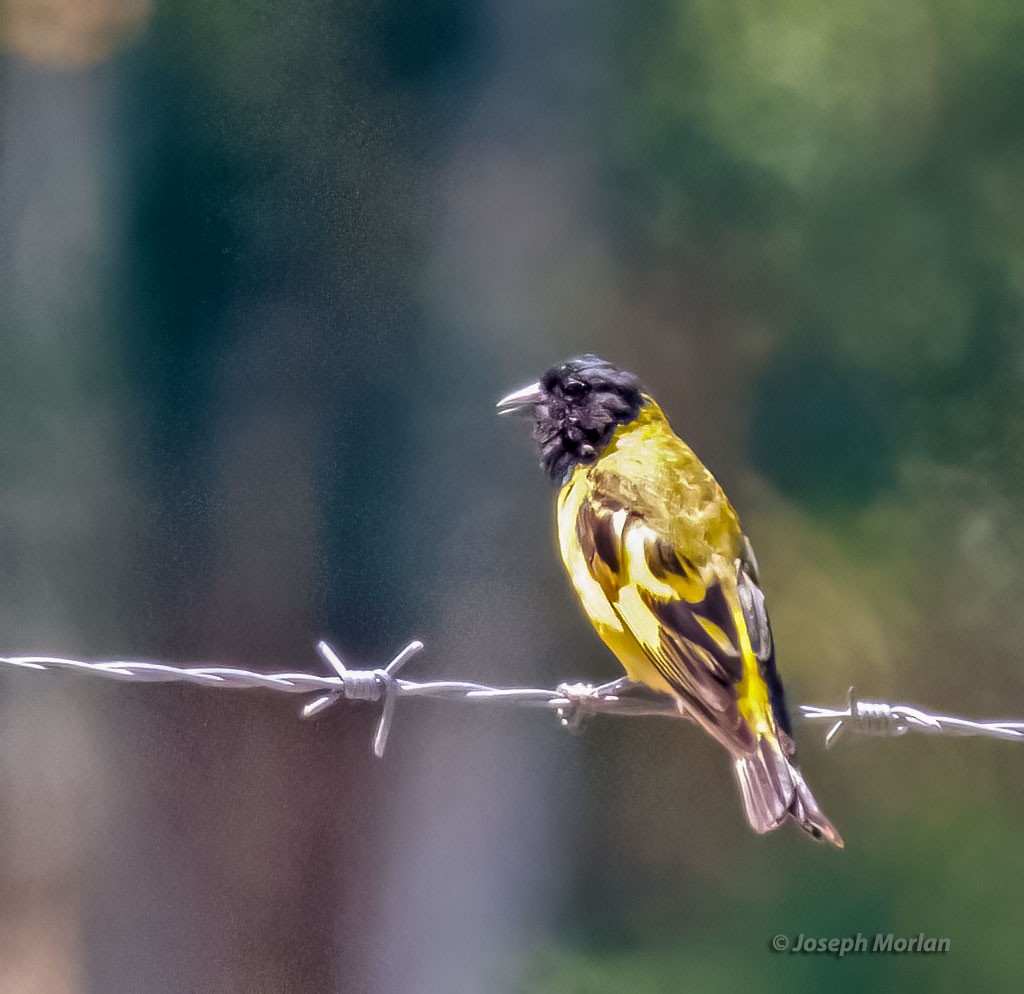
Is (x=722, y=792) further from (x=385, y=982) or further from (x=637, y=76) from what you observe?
(x=637, y=76)

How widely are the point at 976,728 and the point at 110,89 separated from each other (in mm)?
3596

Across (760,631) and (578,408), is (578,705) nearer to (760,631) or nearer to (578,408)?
(760,631)

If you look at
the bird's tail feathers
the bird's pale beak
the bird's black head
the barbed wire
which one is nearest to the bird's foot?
the barbed wire

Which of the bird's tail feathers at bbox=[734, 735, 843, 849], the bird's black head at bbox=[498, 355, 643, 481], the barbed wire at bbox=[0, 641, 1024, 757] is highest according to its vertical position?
the bird's black head at bbox=[498, 355, 643, 481]

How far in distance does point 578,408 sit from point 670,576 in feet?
2.33

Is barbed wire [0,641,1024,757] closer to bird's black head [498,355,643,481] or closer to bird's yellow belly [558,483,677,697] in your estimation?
Answer: bird's yellow belly [558,483,677,697]

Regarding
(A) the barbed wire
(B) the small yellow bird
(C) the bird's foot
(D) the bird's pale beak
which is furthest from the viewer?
(D) the bird's pale beak

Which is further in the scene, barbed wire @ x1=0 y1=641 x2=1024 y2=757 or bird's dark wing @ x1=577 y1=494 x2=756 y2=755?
bird's dark wing @ x1=577 y1=494 x2=756 y2=755

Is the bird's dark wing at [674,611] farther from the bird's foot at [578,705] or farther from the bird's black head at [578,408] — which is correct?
the bird's black head at [578,408]

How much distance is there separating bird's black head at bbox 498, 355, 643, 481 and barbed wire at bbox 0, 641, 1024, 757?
87cm

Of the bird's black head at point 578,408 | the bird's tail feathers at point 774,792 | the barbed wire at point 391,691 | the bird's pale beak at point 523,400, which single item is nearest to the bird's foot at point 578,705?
the barbed wire at point 391,691

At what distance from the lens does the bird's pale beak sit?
3137 millimetres

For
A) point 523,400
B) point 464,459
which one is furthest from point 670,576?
point 464,459

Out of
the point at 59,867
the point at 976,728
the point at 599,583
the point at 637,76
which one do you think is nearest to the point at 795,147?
the point at 637,76
